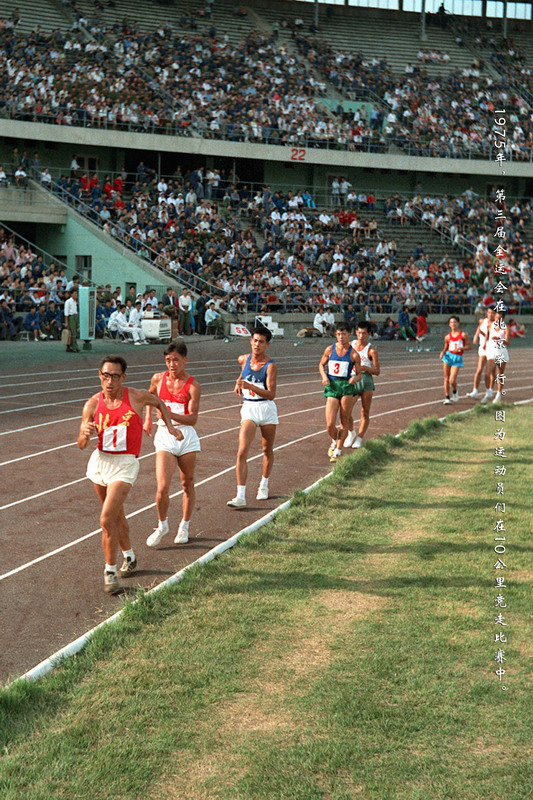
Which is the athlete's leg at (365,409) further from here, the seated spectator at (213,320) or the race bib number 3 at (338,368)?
the seated spectator at (213,320)

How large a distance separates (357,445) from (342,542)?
5284mm

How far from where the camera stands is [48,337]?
27.8m

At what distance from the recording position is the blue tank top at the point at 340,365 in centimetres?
1306

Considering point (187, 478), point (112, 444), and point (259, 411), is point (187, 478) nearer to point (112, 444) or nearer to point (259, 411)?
point (112, 444)

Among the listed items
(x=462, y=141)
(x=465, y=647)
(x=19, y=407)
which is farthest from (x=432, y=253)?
(x=465, y=647)

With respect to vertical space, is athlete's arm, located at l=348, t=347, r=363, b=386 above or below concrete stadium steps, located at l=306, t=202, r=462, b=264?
below

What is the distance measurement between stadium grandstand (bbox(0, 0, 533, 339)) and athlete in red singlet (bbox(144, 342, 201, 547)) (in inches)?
739

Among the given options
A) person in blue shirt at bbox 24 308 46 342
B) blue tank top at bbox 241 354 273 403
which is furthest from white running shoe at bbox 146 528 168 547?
person in blue shirt at bbox 24 308 46 342

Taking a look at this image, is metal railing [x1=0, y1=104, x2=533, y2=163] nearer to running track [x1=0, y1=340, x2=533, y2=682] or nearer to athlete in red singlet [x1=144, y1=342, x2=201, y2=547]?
running track [x1=0, y1=340, x2=533, y2=682]

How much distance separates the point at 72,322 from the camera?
25359 mm

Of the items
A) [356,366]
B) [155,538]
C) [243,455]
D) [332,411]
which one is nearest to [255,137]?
[356,366]

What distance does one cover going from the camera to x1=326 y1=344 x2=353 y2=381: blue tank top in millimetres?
13062

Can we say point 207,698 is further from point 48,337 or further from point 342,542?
point 48,337

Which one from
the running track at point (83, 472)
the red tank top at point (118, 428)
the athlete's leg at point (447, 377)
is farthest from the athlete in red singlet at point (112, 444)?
the athlete's leg at point (447, 377)
